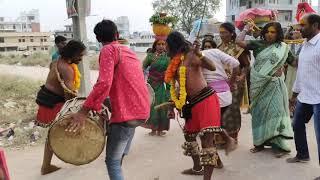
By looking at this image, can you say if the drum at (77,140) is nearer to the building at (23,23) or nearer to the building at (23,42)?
the building at (23,42)

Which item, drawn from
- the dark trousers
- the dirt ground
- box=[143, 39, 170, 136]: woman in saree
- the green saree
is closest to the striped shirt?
the dark trousers

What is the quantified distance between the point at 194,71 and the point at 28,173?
94.2 inches

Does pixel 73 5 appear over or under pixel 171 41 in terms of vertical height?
over

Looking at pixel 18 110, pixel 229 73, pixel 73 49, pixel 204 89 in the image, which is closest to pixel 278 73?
pixel 229 73

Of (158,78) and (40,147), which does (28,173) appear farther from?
(158,78)

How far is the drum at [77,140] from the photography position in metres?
3.46

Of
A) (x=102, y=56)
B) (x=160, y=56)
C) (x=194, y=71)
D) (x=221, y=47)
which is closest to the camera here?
(x=102, y=56)

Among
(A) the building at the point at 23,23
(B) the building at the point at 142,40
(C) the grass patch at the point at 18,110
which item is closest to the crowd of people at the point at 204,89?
(C) the grass patch at the point at 18,110

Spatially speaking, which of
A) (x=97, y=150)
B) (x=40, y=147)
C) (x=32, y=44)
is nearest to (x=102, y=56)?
(x=97, y=150)

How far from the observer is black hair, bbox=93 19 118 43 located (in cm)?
353

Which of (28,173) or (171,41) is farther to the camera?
(28,173)

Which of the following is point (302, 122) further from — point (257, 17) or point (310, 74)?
point (257, 17)

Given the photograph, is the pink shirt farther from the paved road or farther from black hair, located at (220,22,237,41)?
black hair, located at (220,22,237,41)

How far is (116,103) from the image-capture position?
3.50 meters
